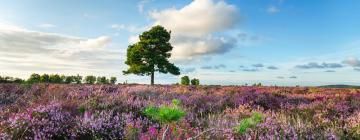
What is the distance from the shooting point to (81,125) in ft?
16.0

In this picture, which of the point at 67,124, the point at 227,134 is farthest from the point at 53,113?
A: the point at 227,134

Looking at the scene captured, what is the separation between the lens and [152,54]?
3797cm

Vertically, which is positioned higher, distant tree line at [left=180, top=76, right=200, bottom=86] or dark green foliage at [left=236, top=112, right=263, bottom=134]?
distant tree line at [left=180, top=76, right=200, bottom=86]

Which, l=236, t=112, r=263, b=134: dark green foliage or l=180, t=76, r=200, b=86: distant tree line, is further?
l=180, t=76, r=200, b=86: distant tree line

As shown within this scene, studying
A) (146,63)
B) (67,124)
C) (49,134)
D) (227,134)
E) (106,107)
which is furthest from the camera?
(146,63)

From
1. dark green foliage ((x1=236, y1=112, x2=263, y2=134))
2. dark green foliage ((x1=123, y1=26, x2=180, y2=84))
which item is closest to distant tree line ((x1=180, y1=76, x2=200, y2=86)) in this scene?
dark green foliage ((x1=123, y1=26, x2=180, y2=84))

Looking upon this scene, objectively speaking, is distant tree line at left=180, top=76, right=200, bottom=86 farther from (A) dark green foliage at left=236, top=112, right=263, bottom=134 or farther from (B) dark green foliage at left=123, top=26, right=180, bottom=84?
(A) dark green foliage at left=236, top=112, right=263, bottom=134

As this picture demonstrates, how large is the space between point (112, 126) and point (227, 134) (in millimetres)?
1521

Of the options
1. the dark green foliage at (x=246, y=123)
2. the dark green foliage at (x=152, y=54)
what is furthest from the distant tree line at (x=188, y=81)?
the dark green foliage at (x=246, y=123)

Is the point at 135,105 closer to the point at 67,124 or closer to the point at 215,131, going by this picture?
the point at 67,124

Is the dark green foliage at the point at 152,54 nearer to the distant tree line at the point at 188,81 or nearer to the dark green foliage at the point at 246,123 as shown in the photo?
the distant tree line at the point at 188,81

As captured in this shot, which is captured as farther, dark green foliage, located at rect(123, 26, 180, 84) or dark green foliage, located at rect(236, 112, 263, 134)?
dark green foliage, located at rect(123, 26, 180, 84)

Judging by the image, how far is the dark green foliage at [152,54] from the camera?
37.8 meters

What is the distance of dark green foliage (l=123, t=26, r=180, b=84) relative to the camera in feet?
124
